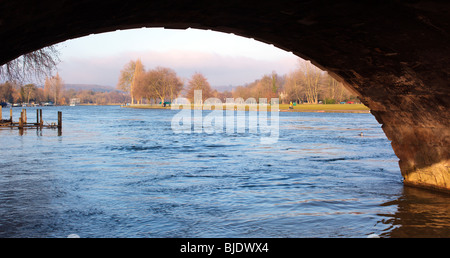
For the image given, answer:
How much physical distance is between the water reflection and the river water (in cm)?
2

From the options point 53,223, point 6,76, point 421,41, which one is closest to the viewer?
point 421,41

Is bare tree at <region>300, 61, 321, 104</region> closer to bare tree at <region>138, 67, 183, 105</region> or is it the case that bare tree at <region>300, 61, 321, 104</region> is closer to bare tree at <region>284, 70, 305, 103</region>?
bare tree at <region>284, 70, 305, 103</region>

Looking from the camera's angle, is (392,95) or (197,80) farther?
(197,80)

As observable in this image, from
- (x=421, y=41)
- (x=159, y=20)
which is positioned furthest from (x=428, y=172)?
(x=159, y=20)

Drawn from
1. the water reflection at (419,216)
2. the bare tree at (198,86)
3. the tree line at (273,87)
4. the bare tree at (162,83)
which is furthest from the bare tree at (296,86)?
the water reflection at (419,216)

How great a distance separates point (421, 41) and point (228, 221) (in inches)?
206

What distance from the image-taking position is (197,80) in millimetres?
131875

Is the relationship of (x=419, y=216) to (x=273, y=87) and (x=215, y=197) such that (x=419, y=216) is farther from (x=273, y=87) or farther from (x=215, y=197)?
(x=273, y=87)

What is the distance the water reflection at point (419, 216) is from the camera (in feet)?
28.0

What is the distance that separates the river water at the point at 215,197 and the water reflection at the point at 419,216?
0.07 feet

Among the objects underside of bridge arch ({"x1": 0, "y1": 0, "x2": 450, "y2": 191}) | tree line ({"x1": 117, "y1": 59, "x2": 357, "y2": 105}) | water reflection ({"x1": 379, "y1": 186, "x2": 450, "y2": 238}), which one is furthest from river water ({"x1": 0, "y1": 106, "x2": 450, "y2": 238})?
tree line ({"x1": 117, "y1": 59, "x2": 357, "y2": 105})

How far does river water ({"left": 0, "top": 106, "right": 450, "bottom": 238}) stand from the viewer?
8.78 meters

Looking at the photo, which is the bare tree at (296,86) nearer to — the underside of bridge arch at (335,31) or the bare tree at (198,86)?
the bare tree at (198,86)

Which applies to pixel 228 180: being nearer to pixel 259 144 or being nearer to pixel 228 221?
pixel 228 221
